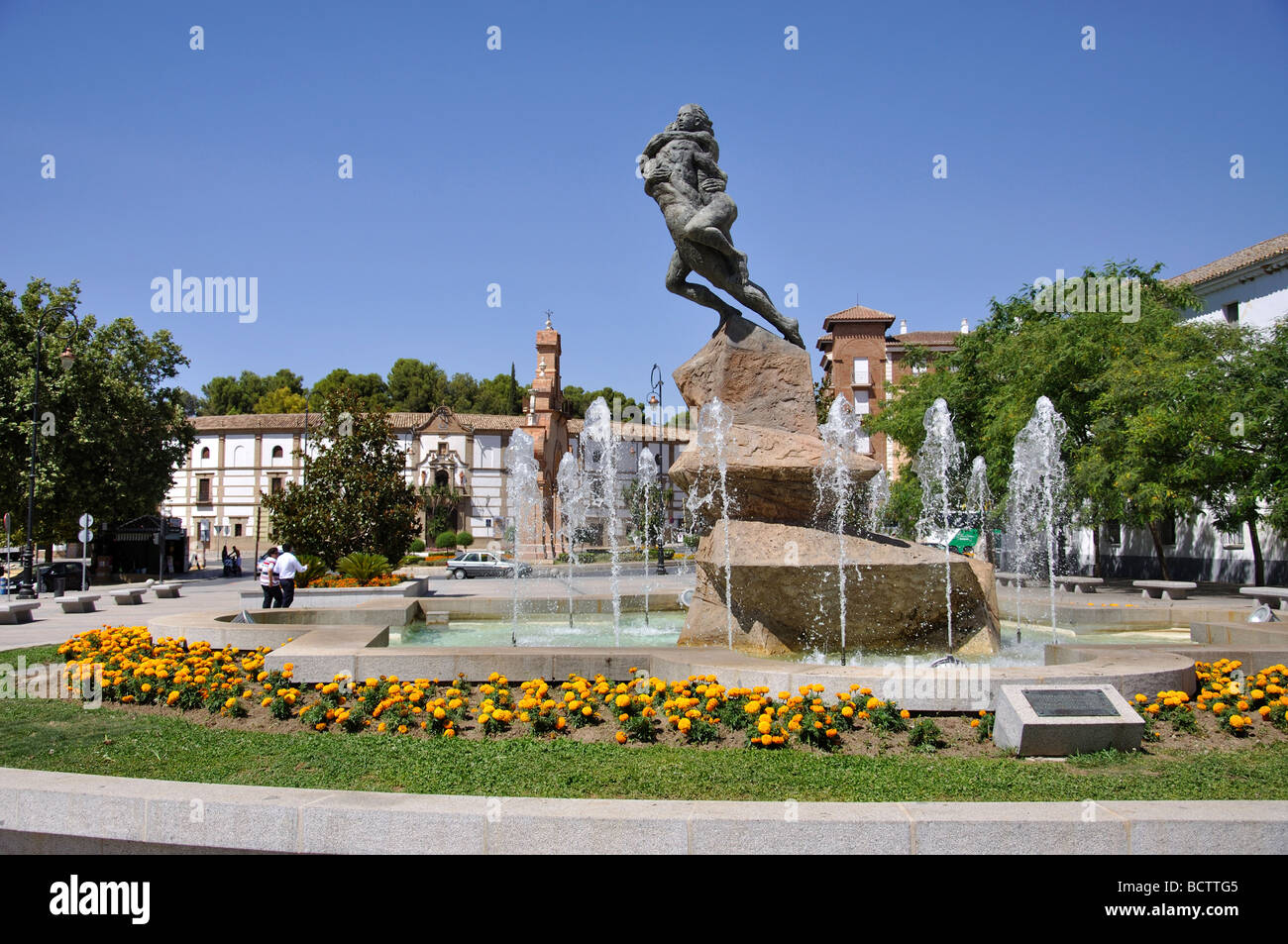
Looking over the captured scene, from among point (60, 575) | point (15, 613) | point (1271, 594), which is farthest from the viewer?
point (60, 575)

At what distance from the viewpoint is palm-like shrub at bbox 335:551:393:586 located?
16312 mm

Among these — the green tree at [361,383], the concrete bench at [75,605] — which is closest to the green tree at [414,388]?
the green tree at [361,383]

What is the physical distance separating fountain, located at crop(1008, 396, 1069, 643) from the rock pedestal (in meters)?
12.8

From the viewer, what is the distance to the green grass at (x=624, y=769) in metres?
4.47

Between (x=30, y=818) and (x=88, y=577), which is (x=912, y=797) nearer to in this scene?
(x=30, y=818)

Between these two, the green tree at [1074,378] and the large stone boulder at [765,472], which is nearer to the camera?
the large stone boulder at [765,472]

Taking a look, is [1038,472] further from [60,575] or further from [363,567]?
[60,575]

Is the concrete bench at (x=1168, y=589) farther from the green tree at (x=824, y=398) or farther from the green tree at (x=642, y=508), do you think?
the green tree at (x=642, y=508)

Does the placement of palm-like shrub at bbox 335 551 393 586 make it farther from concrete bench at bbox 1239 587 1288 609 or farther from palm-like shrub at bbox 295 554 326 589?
concrete bench at bbox 1239 587 1288 609

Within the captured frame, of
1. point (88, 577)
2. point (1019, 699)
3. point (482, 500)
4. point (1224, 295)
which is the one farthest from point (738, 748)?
point (482, 500)

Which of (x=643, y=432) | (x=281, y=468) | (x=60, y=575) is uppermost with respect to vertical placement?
(x=643, y=432)

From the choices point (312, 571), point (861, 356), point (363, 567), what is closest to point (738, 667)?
point (363, 567)

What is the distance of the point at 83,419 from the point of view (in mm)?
30781

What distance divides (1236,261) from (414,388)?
198 feet
